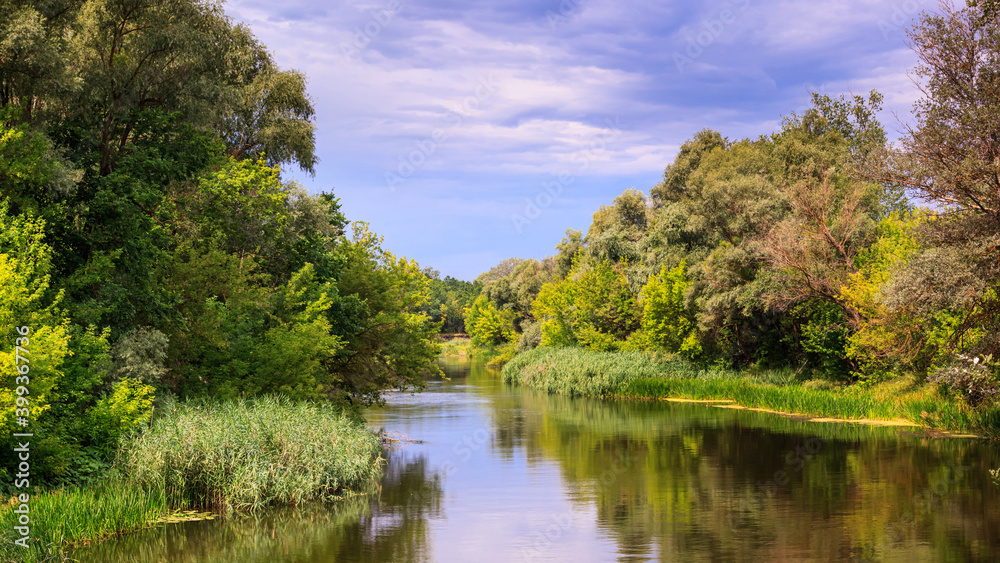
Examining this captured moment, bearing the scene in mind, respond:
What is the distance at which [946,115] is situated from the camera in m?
25.9

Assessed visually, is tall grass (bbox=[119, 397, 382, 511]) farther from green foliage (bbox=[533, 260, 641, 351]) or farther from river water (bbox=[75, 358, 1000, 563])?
green foliage (bbox=[533, 260, 641, 351])

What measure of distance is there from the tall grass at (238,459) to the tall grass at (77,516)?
2.60 ft

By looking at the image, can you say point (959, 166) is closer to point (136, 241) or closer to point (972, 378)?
point (972, 378)

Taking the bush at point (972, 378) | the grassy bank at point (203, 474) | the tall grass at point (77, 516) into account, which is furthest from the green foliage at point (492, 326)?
the tall grass at point (77, 516)

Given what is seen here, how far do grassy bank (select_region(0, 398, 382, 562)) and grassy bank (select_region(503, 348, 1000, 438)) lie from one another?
72.8 ft

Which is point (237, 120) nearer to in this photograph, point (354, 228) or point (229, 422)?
point (354, 228)

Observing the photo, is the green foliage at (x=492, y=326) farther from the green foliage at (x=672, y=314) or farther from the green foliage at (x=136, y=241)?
the green foliage at (x=136, y=241)

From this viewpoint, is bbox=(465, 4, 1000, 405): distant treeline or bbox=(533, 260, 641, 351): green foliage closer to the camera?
bbox=(465, 4, 1000, 405): distant treeline

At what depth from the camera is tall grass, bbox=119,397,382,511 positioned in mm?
19141

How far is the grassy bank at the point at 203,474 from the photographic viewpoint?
1598 centimetres

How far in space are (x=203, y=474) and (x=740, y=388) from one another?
3154cm

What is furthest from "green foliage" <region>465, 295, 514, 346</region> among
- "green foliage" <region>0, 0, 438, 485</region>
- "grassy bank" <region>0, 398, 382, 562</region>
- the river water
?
"grassy bank" <region>0, 398, 382, 562</region>

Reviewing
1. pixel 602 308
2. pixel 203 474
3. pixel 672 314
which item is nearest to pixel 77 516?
pixel 203 474

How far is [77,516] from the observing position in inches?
Answer: 631
